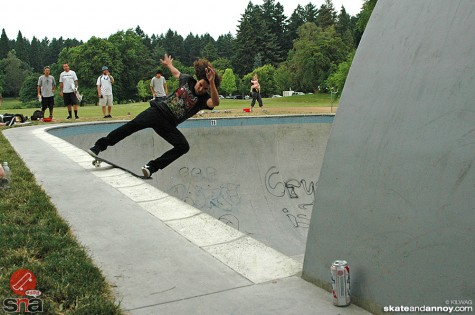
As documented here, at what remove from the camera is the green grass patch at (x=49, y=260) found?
2.57m

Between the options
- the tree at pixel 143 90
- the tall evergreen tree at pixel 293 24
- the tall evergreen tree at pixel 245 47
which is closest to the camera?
the tree at pixel 143 90

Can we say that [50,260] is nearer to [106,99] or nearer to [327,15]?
[106,99]

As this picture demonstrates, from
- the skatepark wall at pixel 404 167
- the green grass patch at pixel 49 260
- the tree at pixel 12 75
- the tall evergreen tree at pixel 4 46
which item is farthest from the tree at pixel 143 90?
the skatepark wall at pixel 404 167

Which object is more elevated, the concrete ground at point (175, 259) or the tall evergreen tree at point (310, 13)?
the tall evergreen tree at point (310, 13)

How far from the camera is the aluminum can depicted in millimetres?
2541

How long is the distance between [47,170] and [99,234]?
10.7ft

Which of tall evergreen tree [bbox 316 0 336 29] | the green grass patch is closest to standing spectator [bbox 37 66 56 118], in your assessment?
the green grass patch

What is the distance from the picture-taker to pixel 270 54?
3484 inches

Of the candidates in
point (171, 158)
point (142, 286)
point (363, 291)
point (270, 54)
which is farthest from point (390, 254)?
point (270, 54)

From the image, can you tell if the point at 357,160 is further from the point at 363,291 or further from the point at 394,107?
the point at 363,291

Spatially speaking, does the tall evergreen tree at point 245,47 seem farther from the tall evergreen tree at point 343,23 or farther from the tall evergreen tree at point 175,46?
the tall evergreen tree at point 175,46

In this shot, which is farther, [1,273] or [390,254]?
[1,273]

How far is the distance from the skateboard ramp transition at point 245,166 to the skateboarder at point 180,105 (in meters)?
4.60

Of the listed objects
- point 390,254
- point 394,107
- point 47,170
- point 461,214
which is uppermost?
point 394,107
